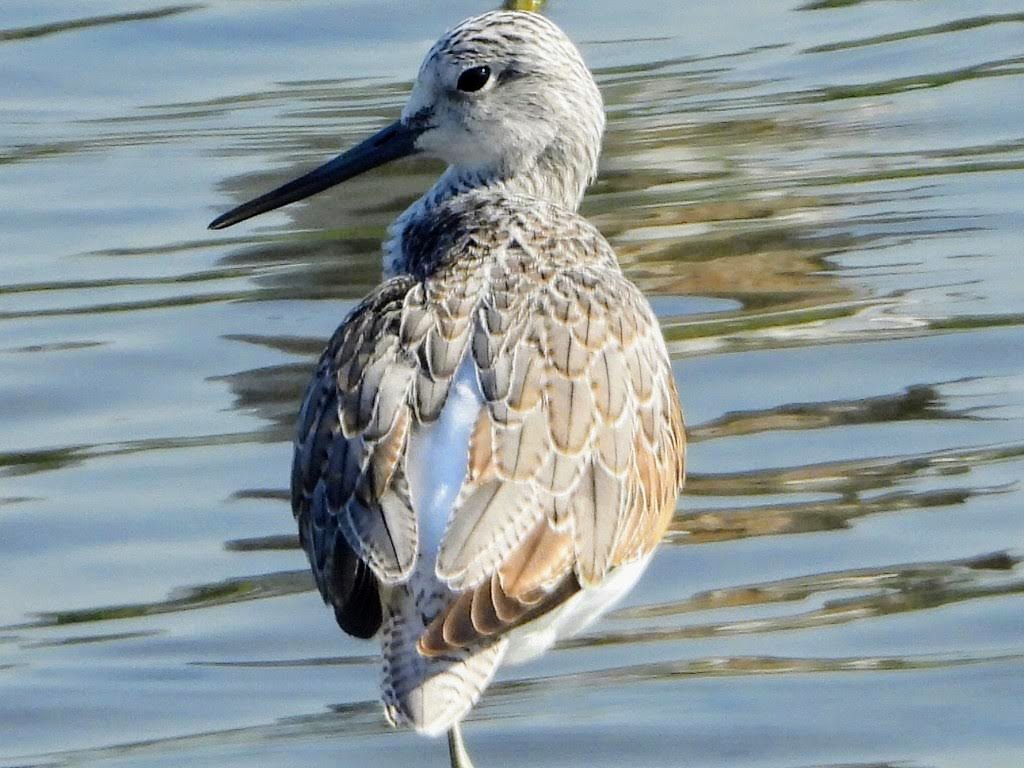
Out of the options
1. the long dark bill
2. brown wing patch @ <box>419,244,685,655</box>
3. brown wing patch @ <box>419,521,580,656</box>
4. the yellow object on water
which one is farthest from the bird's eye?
the yellow object on water

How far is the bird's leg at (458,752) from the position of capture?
19.6 ft

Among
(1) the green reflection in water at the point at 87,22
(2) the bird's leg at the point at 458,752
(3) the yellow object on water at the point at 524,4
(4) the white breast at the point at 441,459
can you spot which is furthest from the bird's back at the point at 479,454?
(1) the green reflection in water at the point at 87,22

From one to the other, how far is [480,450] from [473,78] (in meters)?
2.07

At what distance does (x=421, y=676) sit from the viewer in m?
5.45

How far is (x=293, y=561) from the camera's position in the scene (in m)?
7.17

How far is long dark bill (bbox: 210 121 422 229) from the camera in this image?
768 cm

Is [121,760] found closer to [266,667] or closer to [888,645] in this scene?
[266,667]

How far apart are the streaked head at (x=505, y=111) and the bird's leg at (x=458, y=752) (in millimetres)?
2034

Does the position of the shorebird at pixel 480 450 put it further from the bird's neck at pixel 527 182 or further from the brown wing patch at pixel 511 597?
the bird's neck at pixel 527 182

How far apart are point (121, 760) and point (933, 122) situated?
17.8 ft

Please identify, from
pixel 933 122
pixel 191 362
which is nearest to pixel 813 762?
pixel 191 362

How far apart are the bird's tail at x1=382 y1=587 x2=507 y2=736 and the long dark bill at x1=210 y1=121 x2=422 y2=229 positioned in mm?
2432

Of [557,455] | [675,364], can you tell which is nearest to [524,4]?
[675,364]

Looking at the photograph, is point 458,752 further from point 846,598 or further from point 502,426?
point 846,598
